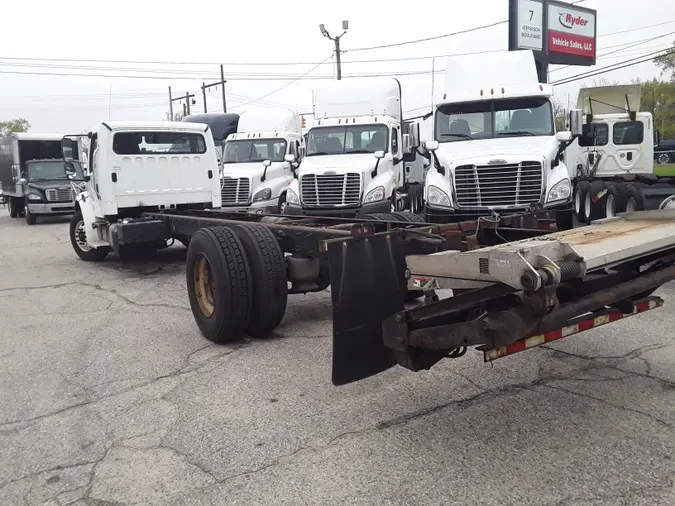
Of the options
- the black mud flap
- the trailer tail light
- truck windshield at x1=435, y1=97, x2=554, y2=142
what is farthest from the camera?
truck windshield at x1=435, y1=97, x2=554, y2=142

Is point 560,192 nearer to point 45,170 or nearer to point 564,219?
point 564,219

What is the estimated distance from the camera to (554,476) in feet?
10.6

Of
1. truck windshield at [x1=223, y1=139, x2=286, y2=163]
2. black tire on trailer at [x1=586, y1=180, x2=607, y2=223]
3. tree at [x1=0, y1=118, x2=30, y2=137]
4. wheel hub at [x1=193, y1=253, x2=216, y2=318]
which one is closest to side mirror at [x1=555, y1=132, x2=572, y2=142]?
black tire on trailer at [x1=586, y1=180, x2=607, y2=223]

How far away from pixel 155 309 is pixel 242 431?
411 cm

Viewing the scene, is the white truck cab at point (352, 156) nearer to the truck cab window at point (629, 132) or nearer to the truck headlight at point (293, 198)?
the truck headlight at point (293, 198)

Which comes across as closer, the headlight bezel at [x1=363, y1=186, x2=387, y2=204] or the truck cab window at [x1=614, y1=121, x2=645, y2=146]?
the headlight bezel at [x1=363, y1=186, x2=387, y2=204]

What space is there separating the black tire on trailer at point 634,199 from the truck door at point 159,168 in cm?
787

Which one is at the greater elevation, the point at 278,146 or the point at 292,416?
the point at 278,146

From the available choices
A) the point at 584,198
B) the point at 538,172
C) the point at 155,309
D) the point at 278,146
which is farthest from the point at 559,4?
the point at 155,309

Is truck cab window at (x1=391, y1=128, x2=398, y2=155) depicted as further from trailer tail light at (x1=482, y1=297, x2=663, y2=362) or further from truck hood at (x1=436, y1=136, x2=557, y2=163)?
trailer tail light at (x1=482, y1=297, x2=663, y2=362)

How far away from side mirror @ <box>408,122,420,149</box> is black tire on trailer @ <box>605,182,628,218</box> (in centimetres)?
522

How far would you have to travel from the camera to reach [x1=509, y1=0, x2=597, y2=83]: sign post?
2592cm

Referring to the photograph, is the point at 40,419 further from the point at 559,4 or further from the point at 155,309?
the point at 559,4

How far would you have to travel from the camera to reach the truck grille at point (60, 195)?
A: 21.4 meters
